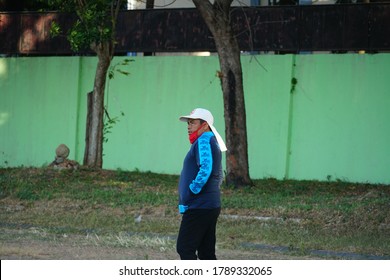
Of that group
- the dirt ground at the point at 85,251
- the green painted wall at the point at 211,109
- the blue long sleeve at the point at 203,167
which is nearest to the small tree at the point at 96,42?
the green painted wall at the point at 211,109

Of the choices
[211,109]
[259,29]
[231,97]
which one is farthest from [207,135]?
[259,29]

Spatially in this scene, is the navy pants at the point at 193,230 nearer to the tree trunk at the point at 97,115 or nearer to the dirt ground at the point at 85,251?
the dirt ground at the point at 85,251

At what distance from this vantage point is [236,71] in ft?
54.4

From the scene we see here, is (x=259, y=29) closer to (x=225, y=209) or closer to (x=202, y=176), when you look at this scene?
(x=225, y=209)

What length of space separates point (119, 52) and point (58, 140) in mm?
2352

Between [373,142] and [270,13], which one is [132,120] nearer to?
[270,13]

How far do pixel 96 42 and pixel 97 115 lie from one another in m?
1.47

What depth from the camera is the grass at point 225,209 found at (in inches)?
490

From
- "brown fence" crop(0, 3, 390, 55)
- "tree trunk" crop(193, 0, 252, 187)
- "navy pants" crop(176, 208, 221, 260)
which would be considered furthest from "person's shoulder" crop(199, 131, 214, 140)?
"brown fence" crop(0, 3, 390, 55)

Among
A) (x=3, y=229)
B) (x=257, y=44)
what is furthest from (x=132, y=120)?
(x=3, y=229)

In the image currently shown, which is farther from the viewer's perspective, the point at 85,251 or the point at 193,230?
the point at 85,251

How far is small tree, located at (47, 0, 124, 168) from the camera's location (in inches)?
674

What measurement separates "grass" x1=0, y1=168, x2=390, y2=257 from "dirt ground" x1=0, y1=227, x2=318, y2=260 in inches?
13.7

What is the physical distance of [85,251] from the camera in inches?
426
